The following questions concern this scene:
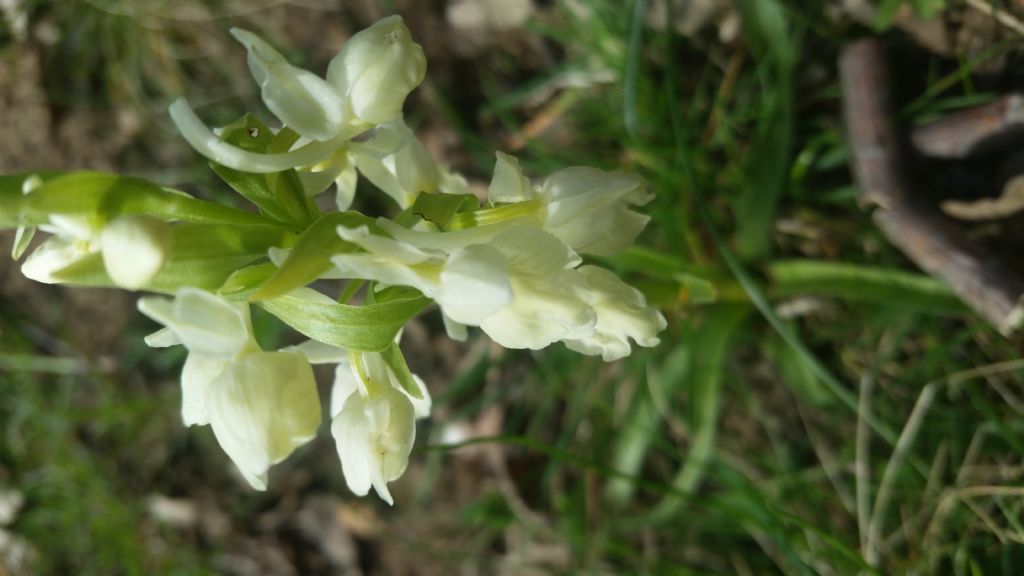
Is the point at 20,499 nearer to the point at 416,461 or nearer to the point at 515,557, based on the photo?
the point at 416,461

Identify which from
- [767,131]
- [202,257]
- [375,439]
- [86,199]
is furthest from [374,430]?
[767,131]

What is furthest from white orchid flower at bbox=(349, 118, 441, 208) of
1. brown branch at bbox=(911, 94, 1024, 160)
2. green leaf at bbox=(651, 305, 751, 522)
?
brown branch at bbox=(911, 94, 1024, 160)

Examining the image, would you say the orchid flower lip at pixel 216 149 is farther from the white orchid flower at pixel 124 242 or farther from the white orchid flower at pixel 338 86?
the white orchid flower at pixel 124 242

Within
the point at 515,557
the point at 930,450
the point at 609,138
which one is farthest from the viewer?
the point at 515,557

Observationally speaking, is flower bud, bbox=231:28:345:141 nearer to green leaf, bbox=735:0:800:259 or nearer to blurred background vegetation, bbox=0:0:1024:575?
blurred background vegetation, bbox=0:0:1024:575

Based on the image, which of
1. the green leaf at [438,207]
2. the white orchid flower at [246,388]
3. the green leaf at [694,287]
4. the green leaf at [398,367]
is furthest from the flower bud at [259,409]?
the green leaf at [694,287]

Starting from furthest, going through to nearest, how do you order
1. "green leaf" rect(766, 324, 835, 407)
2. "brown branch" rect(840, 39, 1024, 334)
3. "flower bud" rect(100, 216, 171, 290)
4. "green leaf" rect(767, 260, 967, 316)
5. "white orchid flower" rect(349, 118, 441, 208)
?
"green leaf" rect(766, 324, 835, 407)
"green leaf" rect(767, 260, 967, 316)
"brown branch" rect(840, 39, 1024, 334)
"white orchid flower" rect(349, 118, 441, 208)
"flower bud" rect(100, 216, 171, 290)

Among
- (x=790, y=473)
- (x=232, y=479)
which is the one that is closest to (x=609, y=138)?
(x=790, y=473)
